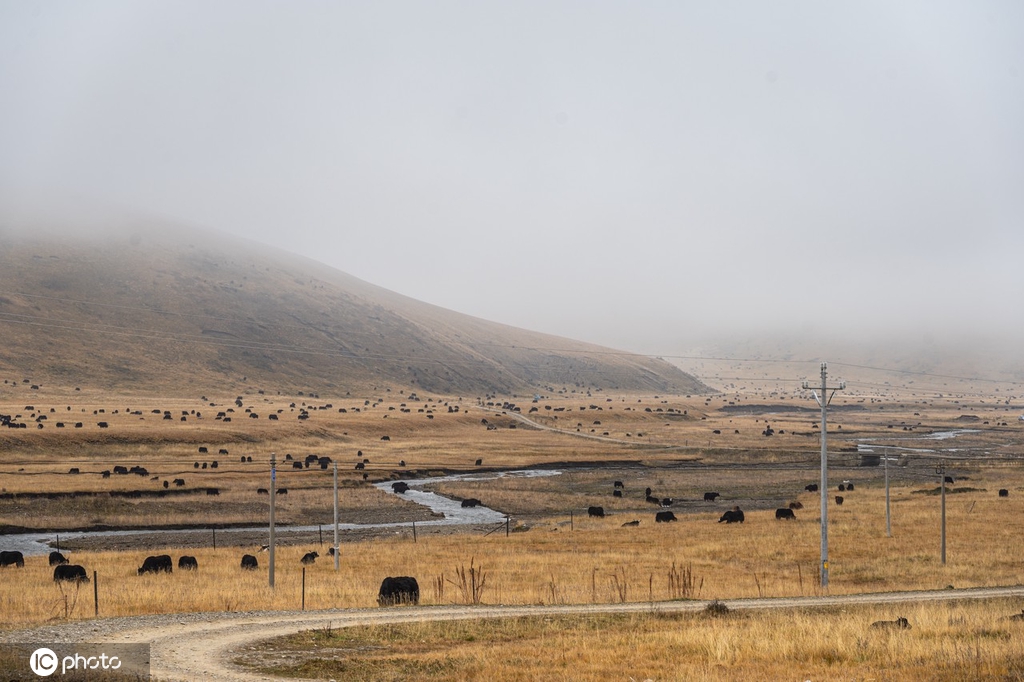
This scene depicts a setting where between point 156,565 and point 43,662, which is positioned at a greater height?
point 43,662

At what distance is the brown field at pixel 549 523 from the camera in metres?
22.3

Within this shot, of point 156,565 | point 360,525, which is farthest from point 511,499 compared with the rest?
point 156,565

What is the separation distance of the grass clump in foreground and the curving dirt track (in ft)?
3.21

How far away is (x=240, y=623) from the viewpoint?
951 inches

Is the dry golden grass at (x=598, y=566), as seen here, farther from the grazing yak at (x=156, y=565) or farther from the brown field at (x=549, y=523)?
the grazing yak at (x=156, y=565)

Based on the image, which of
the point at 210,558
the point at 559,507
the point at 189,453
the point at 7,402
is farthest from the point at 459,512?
the point at 7,402

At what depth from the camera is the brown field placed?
22.3 meters

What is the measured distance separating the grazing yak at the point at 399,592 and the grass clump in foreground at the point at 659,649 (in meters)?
5.56

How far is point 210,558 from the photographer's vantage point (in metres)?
44.9

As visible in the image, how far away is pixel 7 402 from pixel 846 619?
425 feet

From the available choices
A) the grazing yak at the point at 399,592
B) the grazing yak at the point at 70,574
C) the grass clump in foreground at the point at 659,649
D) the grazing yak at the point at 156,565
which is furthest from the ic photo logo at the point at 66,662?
the grazing yak at the point at 156,565

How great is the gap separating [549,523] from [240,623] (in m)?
39.3

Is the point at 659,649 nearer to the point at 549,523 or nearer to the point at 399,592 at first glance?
the point at 399,592

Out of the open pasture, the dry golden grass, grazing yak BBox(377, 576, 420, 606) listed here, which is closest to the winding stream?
the open pasture
